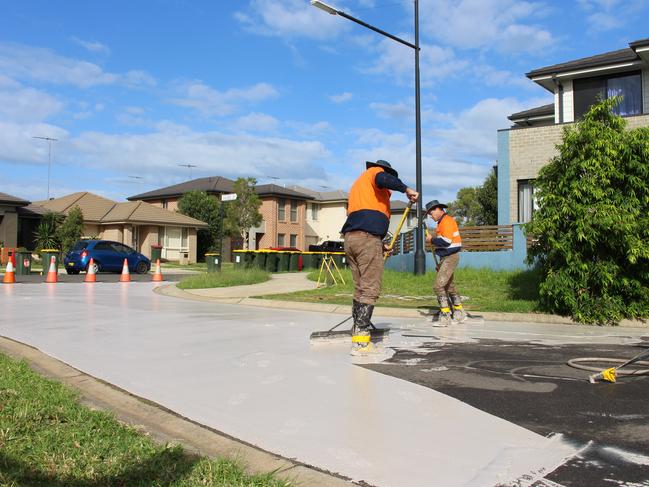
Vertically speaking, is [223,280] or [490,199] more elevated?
[490,199]

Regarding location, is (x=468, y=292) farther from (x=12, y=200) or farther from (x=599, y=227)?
(x=12, y=200)

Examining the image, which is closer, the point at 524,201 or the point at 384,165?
the point at 384,165

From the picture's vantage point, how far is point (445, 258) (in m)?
9.15

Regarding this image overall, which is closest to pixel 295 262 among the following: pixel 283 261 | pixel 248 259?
pixel 283 261

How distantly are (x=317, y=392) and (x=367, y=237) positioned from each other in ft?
6.90

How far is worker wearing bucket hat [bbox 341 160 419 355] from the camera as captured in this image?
245 inches

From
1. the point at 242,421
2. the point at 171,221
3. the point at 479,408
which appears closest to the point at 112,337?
the point at 242,421

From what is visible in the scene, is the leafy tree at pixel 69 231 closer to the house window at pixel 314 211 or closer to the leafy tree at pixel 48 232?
the leafy tree at pixel 48 232

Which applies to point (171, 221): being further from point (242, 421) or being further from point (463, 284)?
point (242, 421)

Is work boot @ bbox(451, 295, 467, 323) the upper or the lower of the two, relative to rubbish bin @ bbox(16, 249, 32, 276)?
lower

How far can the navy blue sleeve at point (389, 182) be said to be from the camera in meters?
6.16

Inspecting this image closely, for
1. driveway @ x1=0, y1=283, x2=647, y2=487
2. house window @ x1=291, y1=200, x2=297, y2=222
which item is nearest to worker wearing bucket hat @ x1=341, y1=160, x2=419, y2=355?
driveway @ x1=0, y1=283, x2=647, y2=487

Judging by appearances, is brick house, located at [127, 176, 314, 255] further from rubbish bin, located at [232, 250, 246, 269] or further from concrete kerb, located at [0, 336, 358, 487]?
concrete kerb, located at [0, 336, 358, 487]

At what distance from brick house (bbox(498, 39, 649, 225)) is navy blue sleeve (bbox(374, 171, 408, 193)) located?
1339 centimetres
